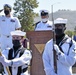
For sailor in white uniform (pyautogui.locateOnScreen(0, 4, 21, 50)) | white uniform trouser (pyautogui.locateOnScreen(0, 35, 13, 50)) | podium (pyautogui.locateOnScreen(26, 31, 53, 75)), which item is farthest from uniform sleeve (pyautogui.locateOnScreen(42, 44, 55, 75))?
white uniform trouser (pyautogui.locateOnScreen(0, 35, 13, 50))

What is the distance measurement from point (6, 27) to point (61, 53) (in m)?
5.00

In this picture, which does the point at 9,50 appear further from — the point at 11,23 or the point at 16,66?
the point at 11,23

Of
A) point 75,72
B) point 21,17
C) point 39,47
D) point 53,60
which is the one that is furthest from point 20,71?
point 21,17

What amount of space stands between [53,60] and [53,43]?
12.6 inches

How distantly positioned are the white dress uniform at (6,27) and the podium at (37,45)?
1627mm

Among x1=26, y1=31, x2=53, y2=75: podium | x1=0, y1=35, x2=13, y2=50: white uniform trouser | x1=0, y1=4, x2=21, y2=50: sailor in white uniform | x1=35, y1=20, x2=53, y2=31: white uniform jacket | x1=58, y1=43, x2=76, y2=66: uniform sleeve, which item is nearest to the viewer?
x1=58, y1=43, x2=76, y2=66: uniform sleeve

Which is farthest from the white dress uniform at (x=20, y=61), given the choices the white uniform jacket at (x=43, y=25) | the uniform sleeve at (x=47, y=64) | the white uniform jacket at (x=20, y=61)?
the white uniform jacket at (x=43, y=25)

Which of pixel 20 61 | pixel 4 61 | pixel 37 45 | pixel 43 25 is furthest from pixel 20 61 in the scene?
pixel 43 25

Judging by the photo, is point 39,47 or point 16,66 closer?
point 16,66

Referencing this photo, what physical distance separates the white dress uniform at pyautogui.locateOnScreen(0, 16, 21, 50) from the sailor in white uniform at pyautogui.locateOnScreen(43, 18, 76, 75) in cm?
452

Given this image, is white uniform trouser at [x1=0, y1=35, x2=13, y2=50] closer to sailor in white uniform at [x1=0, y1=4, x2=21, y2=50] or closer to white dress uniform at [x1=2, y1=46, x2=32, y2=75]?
sailor in white uniform at [x1=0, y1=4, x2=21, y2=50]

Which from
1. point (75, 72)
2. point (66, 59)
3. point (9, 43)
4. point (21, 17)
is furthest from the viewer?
point (21, 17)

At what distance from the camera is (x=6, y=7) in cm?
1181

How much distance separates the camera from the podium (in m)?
10.3
